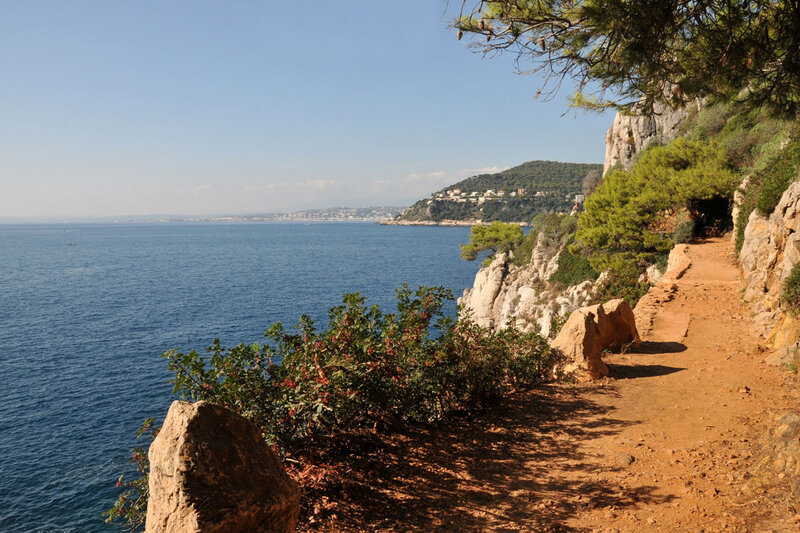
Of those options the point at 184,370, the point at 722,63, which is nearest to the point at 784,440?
the point at 722,63

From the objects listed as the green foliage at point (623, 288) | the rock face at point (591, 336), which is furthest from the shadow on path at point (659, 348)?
the green foliage at point (623, 288)

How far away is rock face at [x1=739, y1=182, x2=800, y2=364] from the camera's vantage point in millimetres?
10500

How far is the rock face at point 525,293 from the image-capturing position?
33.9m

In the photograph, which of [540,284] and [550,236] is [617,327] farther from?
[550,236]

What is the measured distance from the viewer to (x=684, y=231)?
2794cm

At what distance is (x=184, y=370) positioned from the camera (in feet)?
18.2

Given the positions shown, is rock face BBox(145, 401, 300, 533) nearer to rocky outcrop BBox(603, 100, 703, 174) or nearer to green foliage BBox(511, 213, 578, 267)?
green foliage BBox(511, 213, 578, 267)

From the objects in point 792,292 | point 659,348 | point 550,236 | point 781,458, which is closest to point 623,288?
point 659,348

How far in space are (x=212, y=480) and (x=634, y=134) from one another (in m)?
65.6

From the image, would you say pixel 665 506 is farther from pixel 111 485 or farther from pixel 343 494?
pixel 111 485

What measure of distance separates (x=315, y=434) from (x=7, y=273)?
96.1 metres

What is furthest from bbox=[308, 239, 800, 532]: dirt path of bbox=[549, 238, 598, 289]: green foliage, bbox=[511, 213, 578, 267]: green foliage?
bbox=[511, 213, 578, 267]: green foliage

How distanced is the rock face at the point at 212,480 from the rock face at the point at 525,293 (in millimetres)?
27337

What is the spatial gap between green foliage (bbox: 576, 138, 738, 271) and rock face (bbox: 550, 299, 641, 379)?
63.3 ft
